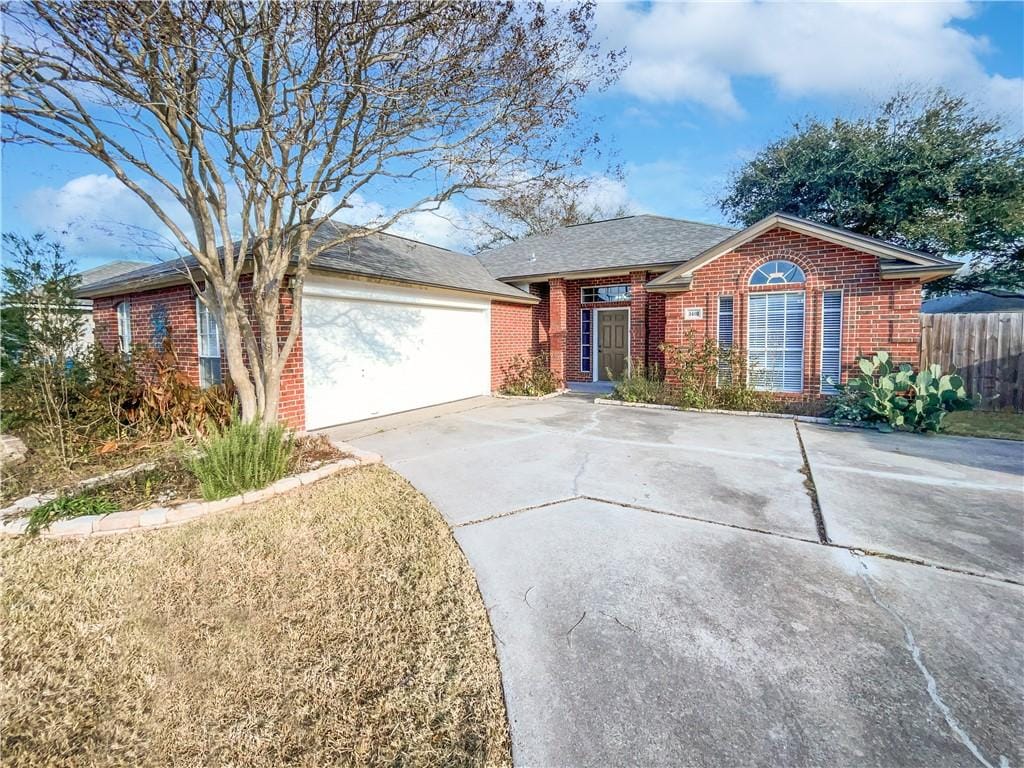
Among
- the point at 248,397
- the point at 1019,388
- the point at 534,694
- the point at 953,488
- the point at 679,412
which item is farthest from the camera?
the point at 679,412

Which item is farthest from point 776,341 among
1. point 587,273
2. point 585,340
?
point 585,340

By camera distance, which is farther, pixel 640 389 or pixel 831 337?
pixel 640 389

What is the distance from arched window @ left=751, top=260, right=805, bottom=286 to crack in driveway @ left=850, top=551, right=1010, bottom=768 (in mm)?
7583

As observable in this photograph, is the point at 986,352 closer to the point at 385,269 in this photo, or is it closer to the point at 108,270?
the point at 385,269

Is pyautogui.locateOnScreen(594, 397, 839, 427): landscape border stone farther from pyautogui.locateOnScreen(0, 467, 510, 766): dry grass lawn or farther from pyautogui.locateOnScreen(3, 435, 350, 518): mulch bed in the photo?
pyautogui.locateOnScreen(0, 467, 510, 766): dry grass lawn

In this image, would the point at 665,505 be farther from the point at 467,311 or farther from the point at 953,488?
the point at 467,311

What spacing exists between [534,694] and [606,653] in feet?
1.50

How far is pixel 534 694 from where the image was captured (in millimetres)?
2145

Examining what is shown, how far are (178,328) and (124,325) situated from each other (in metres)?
2.88

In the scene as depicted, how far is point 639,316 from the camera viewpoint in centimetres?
1148

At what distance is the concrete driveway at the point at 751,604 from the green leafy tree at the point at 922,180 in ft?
42.5

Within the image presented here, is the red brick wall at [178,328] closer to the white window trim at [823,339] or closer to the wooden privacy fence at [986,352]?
the white window trim at [823,339]

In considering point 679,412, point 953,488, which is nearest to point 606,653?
point 953,488

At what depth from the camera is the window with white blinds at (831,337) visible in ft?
28.6
